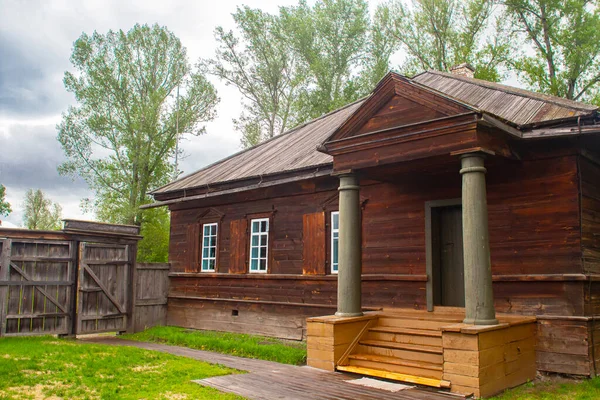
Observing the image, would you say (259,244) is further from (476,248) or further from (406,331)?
(476,248)

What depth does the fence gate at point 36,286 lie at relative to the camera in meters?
11.3

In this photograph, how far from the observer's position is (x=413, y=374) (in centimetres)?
755

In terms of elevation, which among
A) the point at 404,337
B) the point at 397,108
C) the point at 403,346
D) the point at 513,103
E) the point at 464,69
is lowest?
the point at 403,346

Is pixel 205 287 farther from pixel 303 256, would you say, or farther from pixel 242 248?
pixel 303 256

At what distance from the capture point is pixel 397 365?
7844 mm

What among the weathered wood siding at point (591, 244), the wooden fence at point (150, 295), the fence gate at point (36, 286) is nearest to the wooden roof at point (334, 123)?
the weathered wood siding at point (591, 244)

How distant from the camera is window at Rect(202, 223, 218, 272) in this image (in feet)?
47.3

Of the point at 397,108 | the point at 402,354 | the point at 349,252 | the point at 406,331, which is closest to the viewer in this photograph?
the point at 402,354

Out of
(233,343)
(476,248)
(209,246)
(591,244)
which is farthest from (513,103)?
(209,246)

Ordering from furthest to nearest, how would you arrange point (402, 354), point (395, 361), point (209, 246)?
1. point (209, 246)
2. point (402, 354)
3. point (395, 361)

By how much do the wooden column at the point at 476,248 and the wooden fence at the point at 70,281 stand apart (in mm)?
9003

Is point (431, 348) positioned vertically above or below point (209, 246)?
below

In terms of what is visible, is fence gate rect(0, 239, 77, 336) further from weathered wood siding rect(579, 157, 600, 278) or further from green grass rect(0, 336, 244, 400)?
weathered wood siding rect(579, 157, 600, 278)

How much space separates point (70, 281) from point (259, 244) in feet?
14.8
